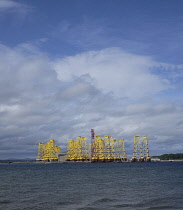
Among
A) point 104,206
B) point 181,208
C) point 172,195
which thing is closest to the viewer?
point 181,208

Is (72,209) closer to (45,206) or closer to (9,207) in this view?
(45,206)

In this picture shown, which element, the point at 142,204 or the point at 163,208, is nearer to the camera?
the point at 163,208

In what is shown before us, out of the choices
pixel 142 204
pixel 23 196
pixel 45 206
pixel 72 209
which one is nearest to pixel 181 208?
pixel 142 204

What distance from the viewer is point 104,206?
1219 inches

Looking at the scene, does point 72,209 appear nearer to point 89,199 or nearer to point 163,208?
point 89,199

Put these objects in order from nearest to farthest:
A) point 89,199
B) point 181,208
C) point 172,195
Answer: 1. point 181,208
2. point 89,199
3. point 172,195

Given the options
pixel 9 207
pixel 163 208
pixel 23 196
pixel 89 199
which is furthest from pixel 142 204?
pixel 23 196

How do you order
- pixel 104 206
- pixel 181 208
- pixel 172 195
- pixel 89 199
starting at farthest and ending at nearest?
pixel 172 195
pixel 89 199
pixel 104 206
pixel 181 208

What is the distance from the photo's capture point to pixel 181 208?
95.4 ft

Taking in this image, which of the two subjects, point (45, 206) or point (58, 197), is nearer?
point (45, 206)

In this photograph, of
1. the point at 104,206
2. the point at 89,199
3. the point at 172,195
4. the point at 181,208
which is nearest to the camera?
the point at 181,208

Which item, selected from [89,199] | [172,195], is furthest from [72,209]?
[172,195]

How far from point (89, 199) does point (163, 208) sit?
9737 millimetres

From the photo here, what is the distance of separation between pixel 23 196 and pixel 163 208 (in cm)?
1914
